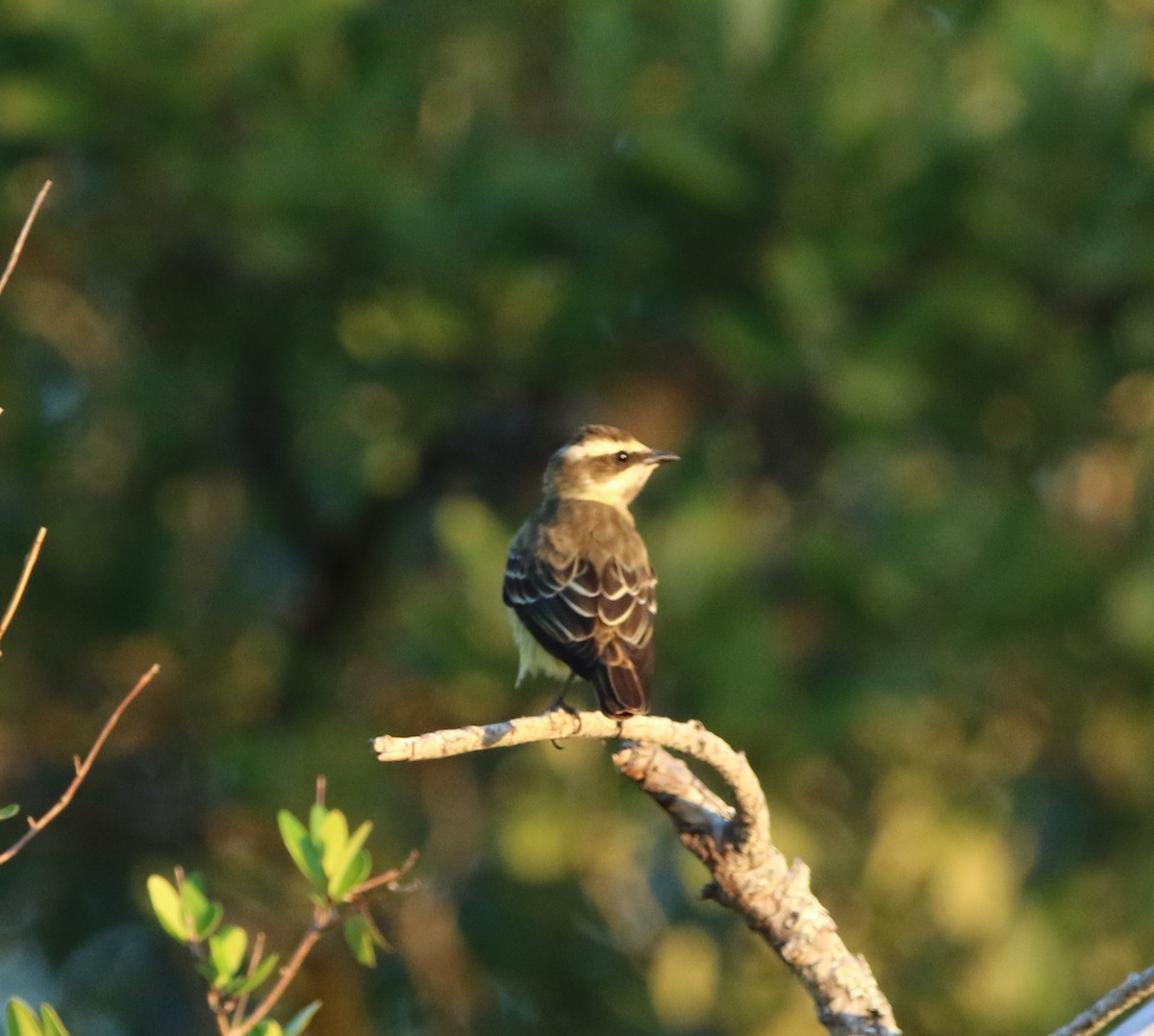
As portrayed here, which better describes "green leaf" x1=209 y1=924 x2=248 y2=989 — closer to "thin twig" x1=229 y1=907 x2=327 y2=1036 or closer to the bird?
"thin twig" x1=229 y1=907 x2=327 y2=1036

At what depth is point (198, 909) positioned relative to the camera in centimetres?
372

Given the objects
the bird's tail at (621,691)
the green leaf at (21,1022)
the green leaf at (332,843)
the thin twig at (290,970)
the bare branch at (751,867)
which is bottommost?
the green leaf at (21,1022)

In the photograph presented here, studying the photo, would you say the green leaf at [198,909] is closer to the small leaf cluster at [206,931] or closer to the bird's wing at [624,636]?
the small leaf cluster at [206,931]

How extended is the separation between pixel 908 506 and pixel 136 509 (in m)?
4.54

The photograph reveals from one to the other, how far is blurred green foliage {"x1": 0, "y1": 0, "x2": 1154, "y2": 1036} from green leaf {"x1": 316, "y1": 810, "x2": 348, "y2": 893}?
4.63 meters

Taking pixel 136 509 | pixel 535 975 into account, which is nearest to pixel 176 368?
pixel 136 509

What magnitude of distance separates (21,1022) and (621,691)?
2.10 meters

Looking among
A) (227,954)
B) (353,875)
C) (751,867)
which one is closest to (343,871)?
(353,875)

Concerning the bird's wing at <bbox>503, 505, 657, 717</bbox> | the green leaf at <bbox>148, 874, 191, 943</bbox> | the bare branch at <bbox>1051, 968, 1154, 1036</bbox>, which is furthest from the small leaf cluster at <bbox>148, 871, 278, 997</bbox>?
the bird's wing at <bbox>503, 505, 657, 717</bbox>

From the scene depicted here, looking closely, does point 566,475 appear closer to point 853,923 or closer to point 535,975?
point 853,923

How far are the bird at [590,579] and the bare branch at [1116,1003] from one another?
1769 mm

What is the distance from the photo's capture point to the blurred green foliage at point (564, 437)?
901 centimetres

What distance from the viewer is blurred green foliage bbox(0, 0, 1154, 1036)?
9.01m

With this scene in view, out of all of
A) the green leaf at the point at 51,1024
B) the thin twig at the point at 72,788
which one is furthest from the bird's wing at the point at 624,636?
the green leaf at the point at 51,1024
